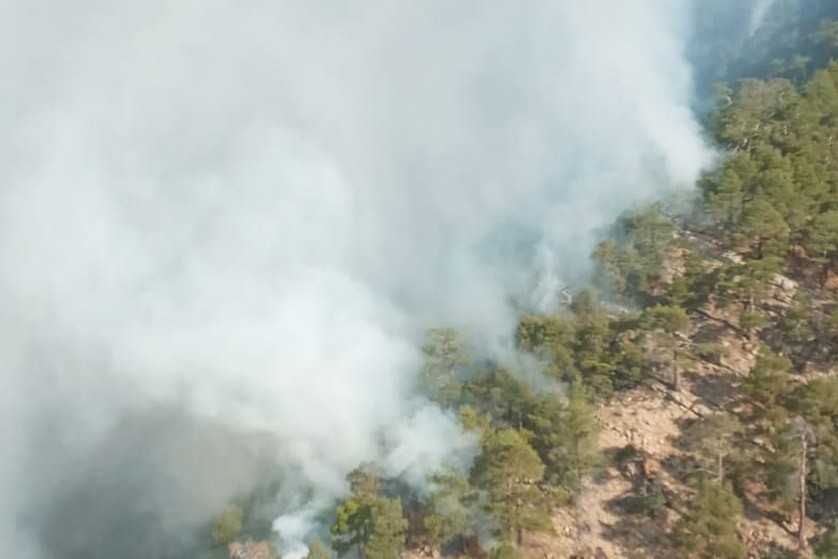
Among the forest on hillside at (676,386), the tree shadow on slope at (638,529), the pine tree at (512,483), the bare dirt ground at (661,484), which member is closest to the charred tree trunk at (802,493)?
the forest on hillside at (676,386)

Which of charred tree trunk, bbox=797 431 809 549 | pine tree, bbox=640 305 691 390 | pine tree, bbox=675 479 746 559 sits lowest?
pine tree, bbox=675 479 746 559

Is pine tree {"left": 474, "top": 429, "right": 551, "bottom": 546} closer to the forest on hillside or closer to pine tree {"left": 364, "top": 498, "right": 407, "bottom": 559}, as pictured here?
the forest on hillside

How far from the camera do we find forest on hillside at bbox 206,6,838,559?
28.2 metres

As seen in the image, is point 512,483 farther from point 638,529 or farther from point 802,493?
point 802,493

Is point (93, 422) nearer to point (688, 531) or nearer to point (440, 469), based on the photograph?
point (440, 469)

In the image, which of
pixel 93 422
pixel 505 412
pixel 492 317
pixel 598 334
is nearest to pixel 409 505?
pixel 505 412

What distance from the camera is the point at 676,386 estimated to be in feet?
117

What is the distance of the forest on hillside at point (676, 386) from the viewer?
1110 inches

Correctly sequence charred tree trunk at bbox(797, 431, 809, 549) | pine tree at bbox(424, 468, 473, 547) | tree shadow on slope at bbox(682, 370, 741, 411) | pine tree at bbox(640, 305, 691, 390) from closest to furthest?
charred tree trunk at bbox(797, 431, 809, 549) < pine tree at bbox(424, 468, 473, 547) < pine tree at bbox(640, 305, 691, 390) < tree shadow on slope at bbox(682, 370, 741, 411)

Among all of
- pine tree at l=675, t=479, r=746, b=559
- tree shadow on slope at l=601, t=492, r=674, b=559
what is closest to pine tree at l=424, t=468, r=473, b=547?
tree shadow on slope at l=601, t=492, r=674, b=559

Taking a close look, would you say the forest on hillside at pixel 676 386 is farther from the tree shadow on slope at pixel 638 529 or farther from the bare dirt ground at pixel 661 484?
the bare dirt ground at pixel 661 484

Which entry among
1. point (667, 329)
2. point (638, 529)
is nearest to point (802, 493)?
point (638, 529)

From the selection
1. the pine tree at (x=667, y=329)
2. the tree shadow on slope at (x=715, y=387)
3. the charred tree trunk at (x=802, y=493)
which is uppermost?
the pine tree at (x=667, y=329)

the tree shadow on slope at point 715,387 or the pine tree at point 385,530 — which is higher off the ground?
the tree shadow on slope at point 715,387
